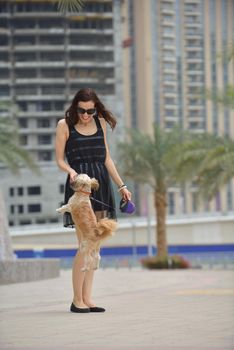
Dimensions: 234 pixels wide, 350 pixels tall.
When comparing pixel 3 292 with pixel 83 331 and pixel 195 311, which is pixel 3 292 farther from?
pixel 83 331

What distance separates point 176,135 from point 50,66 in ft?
221

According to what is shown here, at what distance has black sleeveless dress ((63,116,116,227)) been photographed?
836 centimetres

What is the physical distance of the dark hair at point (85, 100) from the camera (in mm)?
8305

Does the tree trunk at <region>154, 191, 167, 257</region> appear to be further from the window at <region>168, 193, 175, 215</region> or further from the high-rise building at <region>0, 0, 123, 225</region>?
the window at <region>168, 193, 175, 215</region>

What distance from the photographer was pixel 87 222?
813cm

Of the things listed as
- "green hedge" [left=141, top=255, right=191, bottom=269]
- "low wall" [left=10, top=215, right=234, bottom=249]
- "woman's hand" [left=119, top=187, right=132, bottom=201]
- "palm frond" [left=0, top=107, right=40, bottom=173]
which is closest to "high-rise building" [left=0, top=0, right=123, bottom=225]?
"low wall" [left=10, top=215, right=234, bottom=249]

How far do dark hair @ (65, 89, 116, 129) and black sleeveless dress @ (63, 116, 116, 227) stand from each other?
0.20 feet

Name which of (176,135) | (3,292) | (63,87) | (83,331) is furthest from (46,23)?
(83,331)

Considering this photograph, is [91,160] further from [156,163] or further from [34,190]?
[34,190]

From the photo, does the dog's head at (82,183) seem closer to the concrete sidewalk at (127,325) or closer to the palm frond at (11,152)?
the concrete sidewalk at (127,325)

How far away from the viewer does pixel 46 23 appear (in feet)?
296

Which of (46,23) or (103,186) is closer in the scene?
(103,186)

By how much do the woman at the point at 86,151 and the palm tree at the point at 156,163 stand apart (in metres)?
37.2

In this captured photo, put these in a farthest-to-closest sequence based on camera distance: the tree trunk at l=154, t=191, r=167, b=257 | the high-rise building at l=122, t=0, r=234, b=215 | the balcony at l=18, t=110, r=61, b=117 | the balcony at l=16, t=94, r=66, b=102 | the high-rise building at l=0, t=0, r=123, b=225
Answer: the balcony at l=18, t=110, r=61, b=117 → the balcony at l=16, t=94, r=66, b=102 → the high-rise building at l=122, t=0, r=234, b=215 → the high-rise building at l=0, t=0, r=123, b=225 → the tree trunk at l=154, t=191, r=167, b=257
